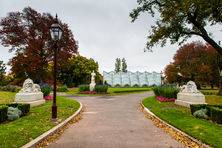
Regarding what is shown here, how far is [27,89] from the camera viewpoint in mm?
24969

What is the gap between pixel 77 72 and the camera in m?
81.2

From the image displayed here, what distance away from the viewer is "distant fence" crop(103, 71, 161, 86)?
94.2 meters

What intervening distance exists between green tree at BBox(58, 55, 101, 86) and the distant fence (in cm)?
1084

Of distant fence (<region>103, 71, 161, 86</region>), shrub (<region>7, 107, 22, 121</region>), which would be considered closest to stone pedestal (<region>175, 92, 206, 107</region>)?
shrub (<region>7, 107, 22, 121</region>)

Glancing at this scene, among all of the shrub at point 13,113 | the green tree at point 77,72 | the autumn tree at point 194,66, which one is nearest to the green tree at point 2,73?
the green tree at point 77,72

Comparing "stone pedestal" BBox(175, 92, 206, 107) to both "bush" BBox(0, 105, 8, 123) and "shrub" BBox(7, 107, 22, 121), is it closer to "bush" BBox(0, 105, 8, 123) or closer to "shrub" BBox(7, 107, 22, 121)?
"shrub" BBox(7, 107, 22, 121)

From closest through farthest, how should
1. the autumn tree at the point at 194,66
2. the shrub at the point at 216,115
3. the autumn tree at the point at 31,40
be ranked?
the shrub at the point at 216,115
the autumn tree at the point at 31,40
the autumn tree at the point at 194,66

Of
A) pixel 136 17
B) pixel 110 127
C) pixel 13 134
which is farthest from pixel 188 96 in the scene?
pixel 13 134

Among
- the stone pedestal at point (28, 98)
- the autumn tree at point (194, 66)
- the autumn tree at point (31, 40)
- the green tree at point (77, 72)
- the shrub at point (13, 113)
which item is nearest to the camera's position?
the shrub at point (13, 113)

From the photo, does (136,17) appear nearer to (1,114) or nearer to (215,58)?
(1,114)

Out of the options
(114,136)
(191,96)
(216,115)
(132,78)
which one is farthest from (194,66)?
(114,136)

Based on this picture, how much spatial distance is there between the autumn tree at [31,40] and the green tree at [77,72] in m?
39.5

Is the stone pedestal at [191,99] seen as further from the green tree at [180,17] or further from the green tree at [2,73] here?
the green tree at [2,73]

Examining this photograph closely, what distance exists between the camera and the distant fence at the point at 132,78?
9425 cm
